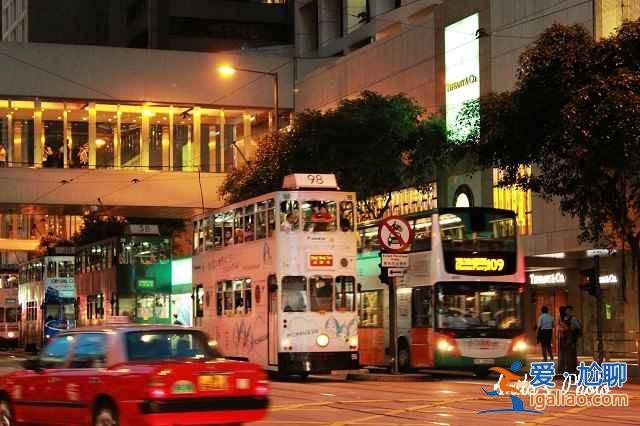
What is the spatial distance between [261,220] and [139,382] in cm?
1789

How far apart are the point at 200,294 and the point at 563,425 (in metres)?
20.5

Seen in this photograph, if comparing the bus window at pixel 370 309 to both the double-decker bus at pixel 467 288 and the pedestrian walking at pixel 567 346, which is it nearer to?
the double-decker bus at pixel 467 288

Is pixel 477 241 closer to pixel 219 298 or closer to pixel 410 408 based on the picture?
pixel 219 298

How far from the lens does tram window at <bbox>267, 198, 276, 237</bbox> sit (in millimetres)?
30531

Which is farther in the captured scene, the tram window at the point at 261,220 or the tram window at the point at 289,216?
the tram window at the point at 261,220

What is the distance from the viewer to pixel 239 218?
1298 inches

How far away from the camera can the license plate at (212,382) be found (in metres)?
13.8

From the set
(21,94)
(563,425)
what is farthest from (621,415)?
(21,94)

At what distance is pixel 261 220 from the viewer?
3133 cm

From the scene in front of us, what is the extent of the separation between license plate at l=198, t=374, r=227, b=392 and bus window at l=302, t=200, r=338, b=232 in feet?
54.2

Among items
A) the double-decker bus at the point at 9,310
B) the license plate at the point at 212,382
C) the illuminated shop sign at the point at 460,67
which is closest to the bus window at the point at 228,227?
the illuminated shop sign at the point at 460,67

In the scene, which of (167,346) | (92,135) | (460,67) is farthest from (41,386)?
(92,135)

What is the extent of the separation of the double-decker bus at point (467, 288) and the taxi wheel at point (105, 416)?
56.1ft

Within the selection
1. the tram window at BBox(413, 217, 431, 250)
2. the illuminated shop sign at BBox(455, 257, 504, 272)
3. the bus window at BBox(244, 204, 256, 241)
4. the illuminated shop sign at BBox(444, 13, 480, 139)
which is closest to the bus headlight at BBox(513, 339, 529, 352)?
the illuminated shop sign at BBox(455, 257, 504, 272)
